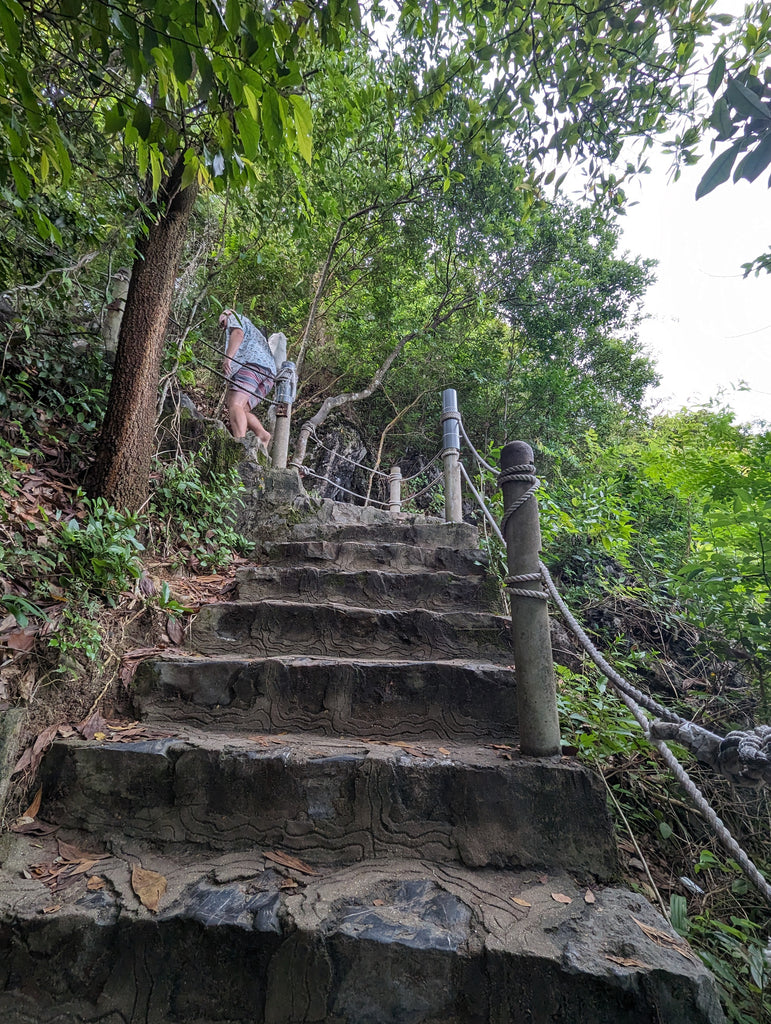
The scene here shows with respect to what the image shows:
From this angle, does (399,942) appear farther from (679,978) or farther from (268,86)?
(268,86)

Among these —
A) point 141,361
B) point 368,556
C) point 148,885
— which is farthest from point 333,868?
point 141,361

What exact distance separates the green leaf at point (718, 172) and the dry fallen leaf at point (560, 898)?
187 cm

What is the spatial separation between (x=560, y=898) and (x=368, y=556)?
2220 millimetres

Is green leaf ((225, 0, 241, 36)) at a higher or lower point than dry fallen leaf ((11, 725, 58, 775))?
higher

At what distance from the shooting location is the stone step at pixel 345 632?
235cm

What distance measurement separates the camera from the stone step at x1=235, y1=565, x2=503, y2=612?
2752mm

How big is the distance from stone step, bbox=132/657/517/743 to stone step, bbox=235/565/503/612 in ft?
2.35

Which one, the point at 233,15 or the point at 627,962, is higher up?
the point at 233,15

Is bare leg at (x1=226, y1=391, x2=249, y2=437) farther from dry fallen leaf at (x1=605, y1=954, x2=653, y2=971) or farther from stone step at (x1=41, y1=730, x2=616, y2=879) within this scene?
dry fallen leaf at (x1=605, y1=954, x2=653, y2=971)

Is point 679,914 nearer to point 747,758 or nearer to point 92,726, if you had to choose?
point 747,758

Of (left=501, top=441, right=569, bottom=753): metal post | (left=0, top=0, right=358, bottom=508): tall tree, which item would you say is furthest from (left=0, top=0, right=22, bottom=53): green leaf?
(left=501, top=441, right=569, bottom=753): metal post

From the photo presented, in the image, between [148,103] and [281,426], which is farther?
[281,426]

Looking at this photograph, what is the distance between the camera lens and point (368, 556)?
10.8 feet

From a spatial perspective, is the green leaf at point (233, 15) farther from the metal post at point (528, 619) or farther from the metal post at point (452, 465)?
the metal post at point (452, 465)
